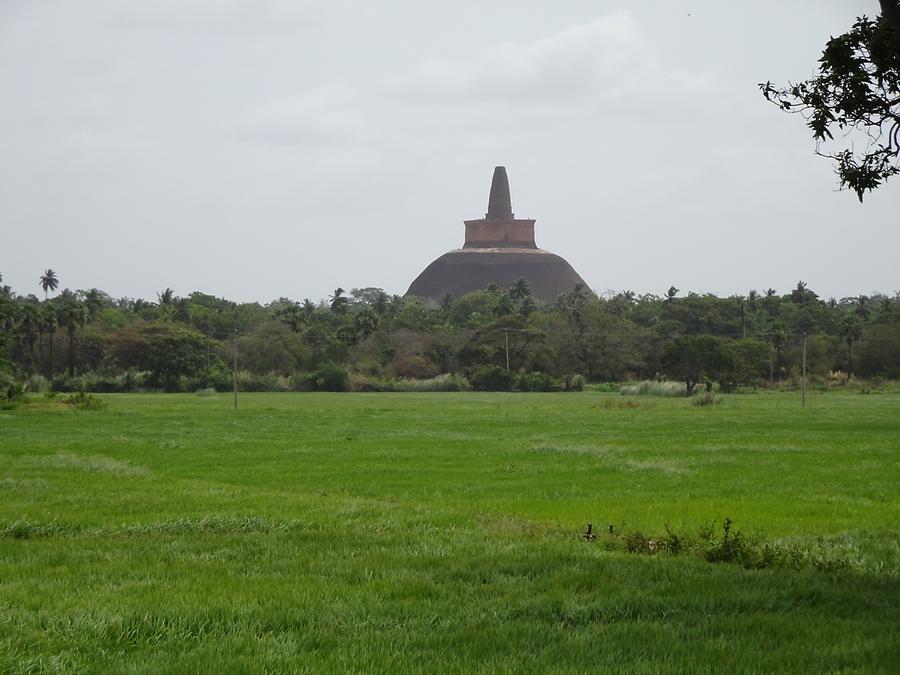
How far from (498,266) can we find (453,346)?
286ft

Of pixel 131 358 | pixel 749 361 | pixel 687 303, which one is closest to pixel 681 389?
pixel 749 361

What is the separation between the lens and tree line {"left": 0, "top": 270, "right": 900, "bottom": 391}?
9169cm

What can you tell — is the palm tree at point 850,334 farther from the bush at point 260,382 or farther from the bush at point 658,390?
the bush at point 260,382

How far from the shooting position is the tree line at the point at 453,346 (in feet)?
301

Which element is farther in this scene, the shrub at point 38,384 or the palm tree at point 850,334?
the palm tree at point 850,334

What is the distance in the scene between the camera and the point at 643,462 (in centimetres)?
2503

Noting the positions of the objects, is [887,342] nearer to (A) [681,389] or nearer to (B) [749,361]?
(B) [749,361]

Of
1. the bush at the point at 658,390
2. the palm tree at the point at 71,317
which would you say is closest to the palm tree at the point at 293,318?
the palm tree at the point at 71,317

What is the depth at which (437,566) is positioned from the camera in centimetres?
1079

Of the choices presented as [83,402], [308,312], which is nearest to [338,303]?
[308,312]

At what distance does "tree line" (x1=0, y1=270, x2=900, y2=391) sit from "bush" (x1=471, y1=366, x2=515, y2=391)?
12 cm

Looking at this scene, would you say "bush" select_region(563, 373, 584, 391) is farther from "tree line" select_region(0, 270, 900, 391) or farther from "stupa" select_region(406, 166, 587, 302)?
"stupa" select_region(406, 166, 587, 302)

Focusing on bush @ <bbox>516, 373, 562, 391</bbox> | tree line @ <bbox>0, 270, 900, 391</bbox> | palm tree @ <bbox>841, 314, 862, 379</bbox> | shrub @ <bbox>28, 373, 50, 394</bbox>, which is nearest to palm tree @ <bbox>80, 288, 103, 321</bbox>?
tree line @ <bbox>0, 270, 900, 391</bbox>

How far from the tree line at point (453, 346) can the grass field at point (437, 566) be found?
192 feet
